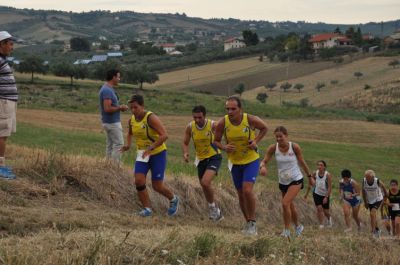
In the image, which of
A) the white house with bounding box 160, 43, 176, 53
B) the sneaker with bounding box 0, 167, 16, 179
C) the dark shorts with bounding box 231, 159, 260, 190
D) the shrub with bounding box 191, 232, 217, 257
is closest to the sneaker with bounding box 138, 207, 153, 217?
the dark shorts with bounding box 231, 159, 260, 190

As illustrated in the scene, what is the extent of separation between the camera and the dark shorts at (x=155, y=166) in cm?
898

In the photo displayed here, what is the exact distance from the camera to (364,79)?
83562mm

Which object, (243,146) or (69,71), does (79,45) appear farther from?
(243,146)

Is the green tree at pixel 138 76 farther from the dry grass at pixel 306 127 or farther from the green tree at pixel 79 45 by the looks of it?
the green tree at pixel 79 45

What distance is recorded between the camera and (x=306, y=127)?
47.8 meters

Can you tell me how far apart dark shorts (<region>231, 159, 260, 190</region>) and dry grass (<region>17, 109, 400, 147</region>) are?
23397 millimetres

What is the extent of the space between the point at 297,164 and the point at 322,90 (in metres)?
72.4

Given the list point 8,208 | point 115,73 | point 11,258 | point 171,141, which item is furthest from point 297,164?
point 171,141

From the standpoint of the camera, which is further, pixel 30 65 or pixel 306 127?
pixel 30 65

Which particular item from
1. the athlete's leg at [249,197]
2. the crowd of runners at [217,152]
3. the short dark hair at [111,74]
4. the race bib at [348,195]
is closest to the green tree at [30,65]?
the race bib at [348,195]

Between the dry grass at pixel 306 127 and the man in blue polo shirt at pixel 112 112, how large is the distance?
70.7ft

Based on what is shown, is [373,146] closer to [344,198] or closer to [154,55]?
[344,198]

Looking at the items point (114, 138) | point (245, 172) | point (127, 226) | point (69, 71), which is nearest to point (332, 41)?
point (69, 71)

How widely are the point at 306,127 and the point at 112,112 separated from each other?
1525 inches
